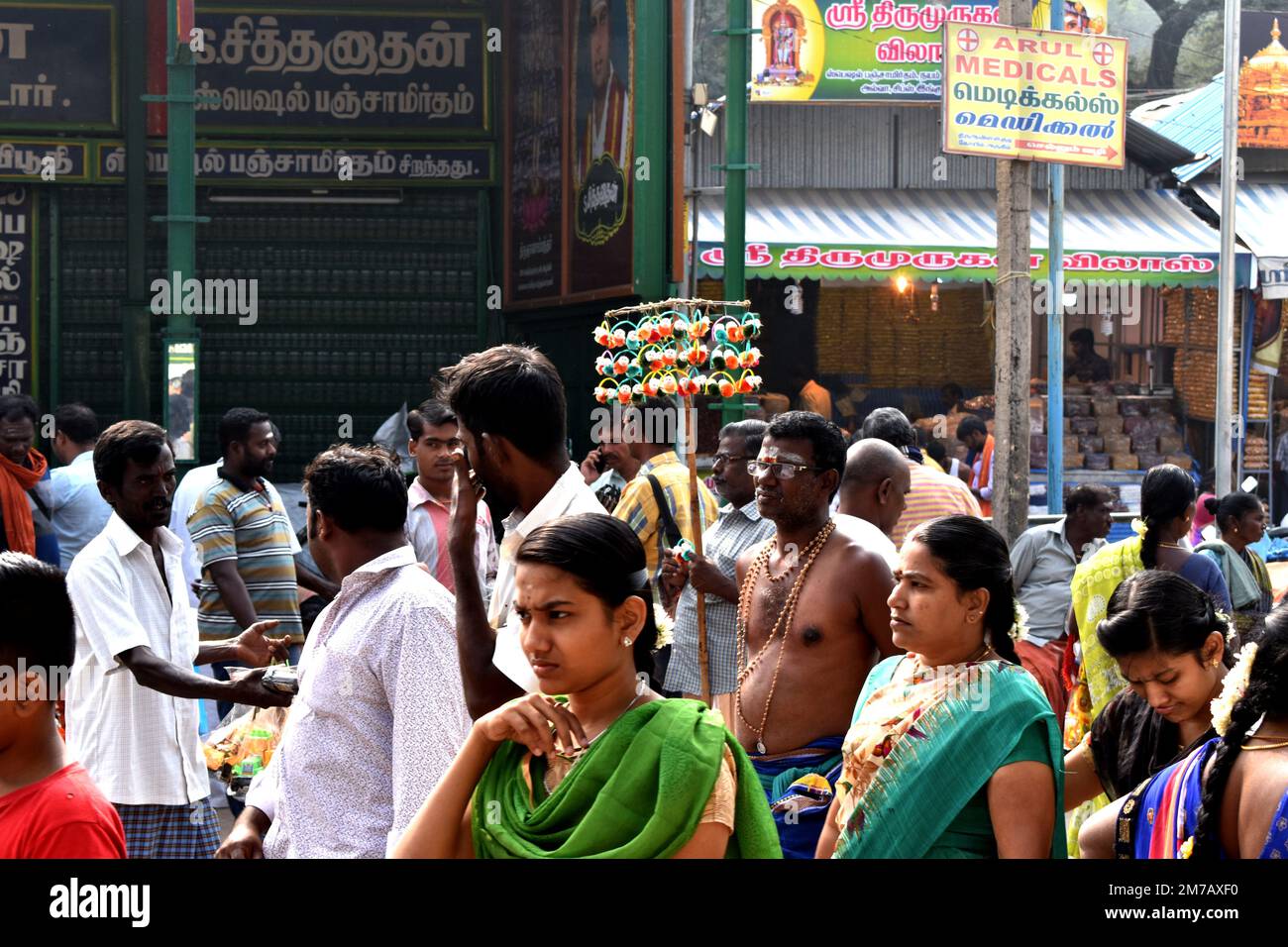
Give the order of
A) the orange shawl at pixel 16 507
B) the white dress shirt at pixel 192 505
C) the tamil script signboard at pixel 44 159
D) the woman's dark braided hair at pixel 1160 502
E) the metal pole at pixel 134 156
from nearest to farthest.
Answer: the woman's dark braided hair at pixel 1160 502 → the white dress shirt at pixel 192 505 → the orange shawl at pixel 16 507 → the metal pole at pixel 134 156 → the tamil script signboard at pixel 44 159

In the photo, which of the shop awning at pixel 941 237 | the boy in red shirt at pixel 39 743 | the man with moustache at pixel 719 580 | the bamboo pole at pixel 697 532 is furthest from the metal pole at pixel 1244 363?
the boy in red shirt at pixel 39 743

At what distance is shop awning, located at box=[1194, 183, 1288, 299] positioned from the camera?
16344 mm

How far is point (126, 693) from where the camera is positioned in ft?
15.7

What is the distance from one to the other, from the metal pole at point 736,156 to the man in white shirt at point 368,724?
7.03m

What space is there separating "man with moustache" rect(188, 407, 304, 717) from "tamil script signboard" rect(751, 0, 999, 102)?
10.7m

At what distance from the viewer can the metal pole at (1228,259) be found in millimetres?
14109

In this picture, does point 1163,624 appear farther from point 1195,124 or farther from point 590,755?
point 1195,124

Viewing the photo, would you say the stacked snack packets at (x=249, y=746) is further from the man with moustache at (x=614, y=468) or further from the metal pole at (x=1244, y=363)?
the metal pole at (x=1244, y=363)

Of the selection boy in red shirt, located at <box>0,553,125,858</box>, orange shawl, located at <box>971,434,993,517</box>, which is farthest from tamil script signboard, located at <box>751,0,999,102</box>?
boy in red shirt, located at <box>0,553,125,858</box>

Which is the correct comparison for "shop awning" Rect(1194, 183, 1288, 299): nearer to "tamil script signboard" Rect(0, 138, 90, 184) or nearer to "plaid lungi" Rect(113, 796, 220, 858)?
"tamil script signboard" Rect(0, 138, 90, 184)

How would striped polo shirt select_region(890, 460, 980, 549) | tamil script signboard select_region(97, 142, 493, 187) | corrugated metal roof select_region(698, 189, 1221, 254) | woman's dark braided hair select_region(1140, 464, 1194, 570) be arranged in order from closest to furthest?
woman's dark braided hair select_region(1140, 464, 1194, 570) → striped polo shirt select_region(890, 460, 980, 549) → tamil script signboard select_region(97, 142, 493, 187) → corrugated metal roof select_region(698, 189, 1221, 254)
